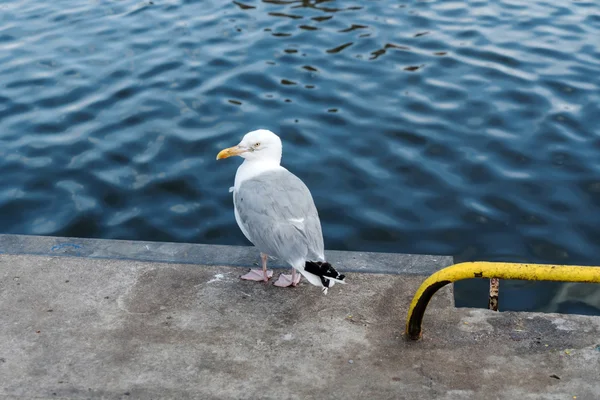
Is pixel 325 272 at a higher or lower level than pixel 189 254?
higher

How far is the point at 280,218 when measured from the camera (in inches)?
191

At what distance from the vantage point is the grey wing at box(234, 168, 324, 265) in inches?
185

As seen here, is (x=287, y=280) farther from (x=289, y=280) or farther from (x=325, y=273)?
(x=325, y=273)

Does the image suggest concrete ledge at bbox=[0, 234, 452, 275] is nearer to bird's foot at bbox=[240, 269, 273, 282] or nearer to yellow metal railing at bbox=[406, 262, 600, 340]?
bird's foot at bbox=[240, 269, 273, 282]

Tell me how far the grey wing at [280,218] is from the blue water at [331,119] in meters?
1.85

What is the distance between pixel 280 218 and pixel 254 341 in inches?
32.6

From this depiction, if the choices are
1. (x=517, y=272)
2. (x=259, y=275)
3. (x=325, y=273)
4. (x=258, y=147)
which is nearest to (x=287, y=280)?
(x=259, y=275)

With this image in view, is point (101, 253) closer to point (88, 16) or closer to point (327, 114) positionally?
point (327, 114)

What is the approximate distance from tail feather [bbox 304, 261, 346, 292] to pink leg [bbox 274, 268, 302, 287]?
56 centimetres

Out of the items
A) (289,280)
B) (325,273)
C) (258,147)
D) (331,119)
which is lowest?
(331,119)

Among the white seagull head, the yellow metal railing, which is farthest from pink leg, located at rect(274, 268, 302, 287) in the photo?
the yellow metal railing

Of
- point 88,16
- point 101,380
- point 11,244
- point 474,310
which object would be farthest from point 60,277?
point 88,16

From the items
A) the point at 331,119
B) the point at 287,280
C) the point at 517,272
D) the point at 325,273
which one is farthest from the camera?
the point at 331,119

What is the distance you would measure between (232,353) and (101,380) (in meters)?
0.72
